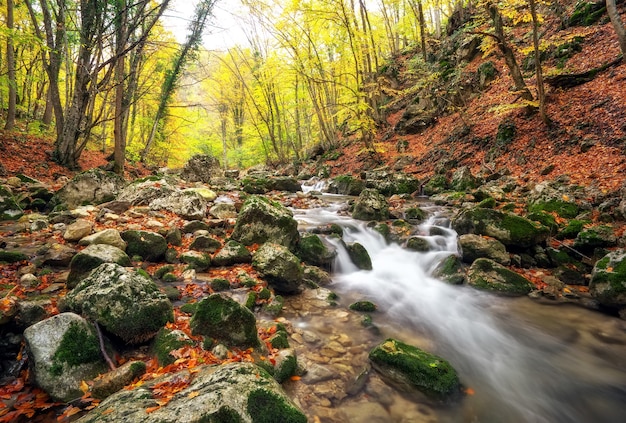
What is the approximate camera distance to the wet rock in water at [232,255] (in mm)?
5924

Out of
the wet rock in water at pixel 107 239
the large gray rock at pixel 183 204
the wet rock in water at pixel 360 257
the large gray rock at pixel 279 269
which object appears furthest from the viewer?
the large gray rock at pixel 183 204

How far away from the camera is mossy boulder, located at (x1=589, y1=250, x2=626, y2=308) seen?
5016mm

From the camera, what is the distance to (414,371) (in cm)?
365

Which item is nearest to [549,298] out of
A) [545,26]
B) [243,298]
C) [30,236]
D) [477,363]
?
[477,363]

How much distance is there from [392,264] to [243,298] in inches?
165

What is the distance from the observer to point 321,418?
315 cm

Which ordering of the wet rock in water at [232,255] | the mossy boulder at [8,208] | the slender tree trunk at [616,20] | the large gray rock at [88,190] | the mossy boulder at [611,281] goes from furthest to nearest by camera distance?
1. the slender tree trunk at [616,20]
2. the large gray rock at [88,190]
3. the mossy boulder at [8,208]
4. the wet rock in water at [232,255]
5. the mossy boulder at [611,281]

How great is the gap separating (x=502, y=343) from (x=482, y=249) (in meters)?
2.38

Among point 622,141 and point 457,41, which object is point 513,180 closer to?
point 622,141

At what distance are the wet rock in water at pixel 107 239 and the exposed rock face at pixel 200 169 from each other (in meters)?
10.4

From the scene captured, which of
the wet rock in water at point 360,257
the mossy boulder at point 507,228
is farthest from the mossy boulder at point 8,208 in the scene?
the mossy boulder at point 507,228

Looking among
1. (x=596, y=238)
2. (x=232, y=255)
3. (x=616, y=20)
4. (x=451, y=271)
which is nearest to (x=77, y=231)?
(x=232, y=255)

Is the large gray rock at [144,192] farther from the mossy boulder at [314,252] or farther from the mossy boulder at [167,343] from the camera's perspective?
the mossy boulder at [167,343]

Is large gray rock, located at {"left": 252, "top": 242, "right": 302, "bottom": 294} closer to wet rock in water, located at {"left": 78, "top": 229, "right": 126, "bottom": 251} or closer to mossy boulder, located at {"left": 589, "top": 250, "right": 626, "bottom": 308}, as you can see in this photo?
wet rock in water, located at {"left": 78, "top": 229, "right": 126, "bottom": 251}
